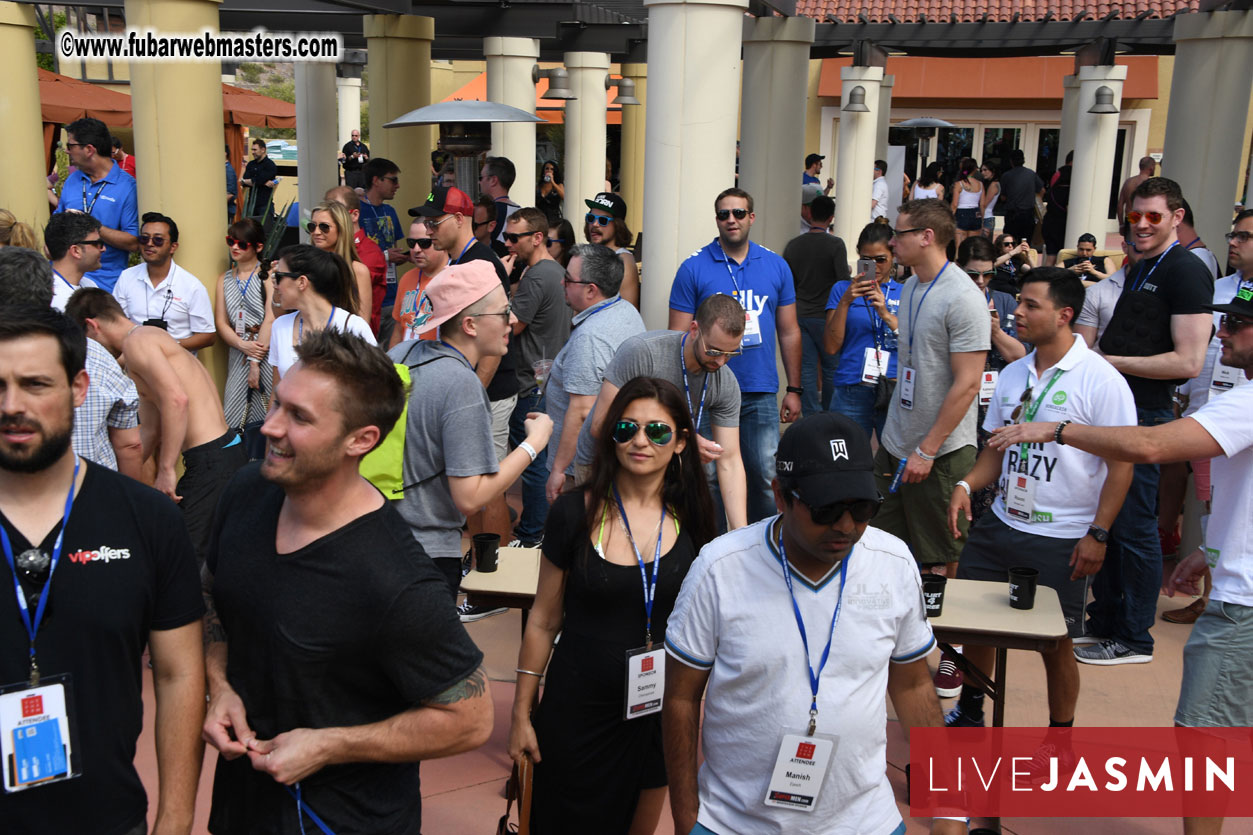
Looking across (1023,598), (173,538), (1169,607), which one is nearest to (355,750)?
(173,538)

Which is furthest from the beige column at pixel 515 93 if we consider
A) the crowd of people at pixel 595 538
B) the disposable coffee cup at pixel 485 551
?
the disposable coffee cup at pixel 485 551

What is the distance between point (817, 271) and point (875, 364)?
2.25m

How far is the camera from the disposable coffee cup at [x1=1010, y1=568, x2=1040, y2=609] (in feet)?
12.0

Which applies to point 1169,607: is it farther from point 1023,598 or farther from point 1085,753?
point 1023,598

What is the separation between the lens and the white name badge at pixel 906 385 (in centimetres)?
506

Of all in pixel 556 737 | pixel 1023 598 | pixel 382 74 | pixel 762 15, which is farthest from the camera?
pixel 382 74

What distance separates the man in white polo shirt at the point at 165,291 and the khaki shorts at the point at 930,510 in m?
4.13

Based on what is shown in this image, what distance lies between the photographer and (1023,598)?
3680mm

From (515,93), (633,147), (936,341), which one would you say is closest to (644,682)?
(936,341)

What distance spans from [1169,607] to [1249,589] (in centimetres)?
318

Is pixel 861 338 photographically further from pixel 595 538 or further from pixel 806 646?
pixel 806 646

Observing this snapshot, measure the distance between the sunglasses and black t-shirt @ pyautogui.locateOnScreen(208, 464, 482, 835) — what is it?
1.02m

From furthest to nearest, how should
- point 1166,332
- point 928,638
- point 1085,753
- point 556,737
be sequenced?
1. point 1166,332
2. point 1085,753
3. point 556,737
4. point 928,638

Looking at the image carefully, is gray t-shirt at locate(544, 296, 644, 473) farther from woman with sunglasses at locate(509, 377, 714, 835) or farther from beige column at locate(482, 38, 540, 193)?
beige column at locate(482, 38, 540, 193)
